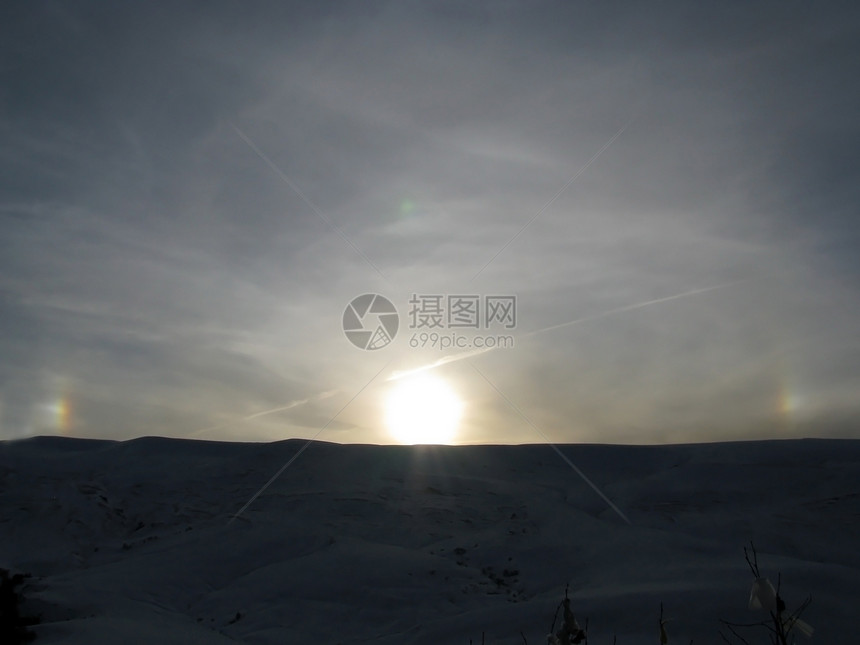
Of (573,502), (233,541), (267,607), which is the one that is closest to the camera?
→ (267,607)

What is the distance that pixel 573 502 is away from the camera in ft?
58.7

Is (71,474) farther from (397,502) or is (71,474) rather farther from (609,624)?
(609,624)

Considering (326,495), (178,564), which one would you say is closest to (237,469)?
(326,495)

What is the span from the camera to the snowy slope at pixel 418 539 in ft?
31.6

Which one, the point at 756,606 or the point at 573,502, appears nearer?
the point at 756,606

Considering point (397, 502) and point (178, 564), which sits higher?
point (397, 502)

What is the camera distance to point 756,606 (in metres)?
2.59

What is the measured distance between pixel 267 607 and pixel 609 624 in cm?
526

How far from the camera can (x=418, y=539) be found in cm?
1506

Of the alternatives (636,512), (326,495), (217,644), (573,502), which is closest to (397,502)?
(326,495)

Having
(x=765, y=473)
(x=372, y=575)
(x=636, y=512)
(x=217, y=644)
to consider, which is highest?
(x=765, y=473)

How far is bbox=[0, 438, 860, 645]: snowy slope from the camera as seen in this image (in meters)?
9.62

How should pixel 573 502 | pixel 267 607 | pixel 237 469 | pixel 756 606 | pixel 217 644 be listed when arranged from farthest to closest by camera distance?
pixel 237 469
pixel 573 502
pixel 267 607
pixel 217 644
pixel 756 606

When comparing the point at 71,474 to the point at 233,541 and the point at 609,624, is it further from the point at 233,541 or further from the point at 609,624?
the point at 609,624
